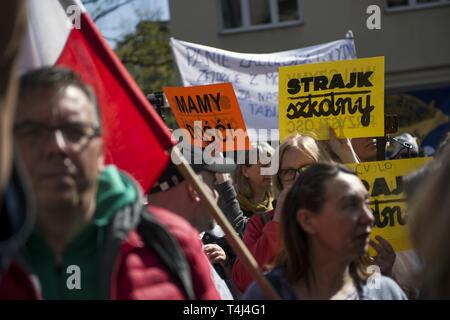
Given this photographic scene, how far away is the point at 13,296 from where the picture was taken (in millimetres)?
1693

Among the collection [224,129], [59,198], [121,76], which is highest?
[121,76]

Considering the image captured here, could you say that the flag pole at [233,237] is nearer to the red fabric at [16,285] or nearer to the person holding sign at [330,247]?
the person holding sign at [330,247]

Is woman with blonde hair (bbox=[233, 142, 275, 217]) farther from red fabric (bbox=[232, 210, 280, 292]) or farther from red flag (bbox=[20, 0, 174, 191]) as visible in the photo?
red flag (bbox=[20, 0, 174, 191])

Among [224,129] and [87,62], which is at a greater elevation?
[87,62]

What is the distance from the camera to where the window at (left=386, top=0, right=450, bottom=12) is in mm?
13633

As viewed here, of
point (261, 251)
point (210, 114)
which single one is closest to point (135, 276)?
point (261, 251)

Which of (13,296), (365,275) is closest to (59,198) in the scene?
(13,296)

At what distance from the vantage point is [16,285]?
1.70 m

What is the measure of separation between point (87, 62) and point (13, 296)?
1090 mm

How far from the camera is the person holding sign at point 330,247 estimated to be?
2.41 metres

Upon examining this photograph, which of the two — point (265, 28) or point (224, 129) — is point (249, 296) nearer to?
point (224, 129)

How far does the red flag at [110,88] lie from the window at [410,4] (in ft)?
39.6

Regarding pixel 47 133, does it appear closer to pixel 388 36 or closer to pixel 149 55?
pixel 388 36

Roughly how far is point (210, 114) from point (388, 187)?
139cm
